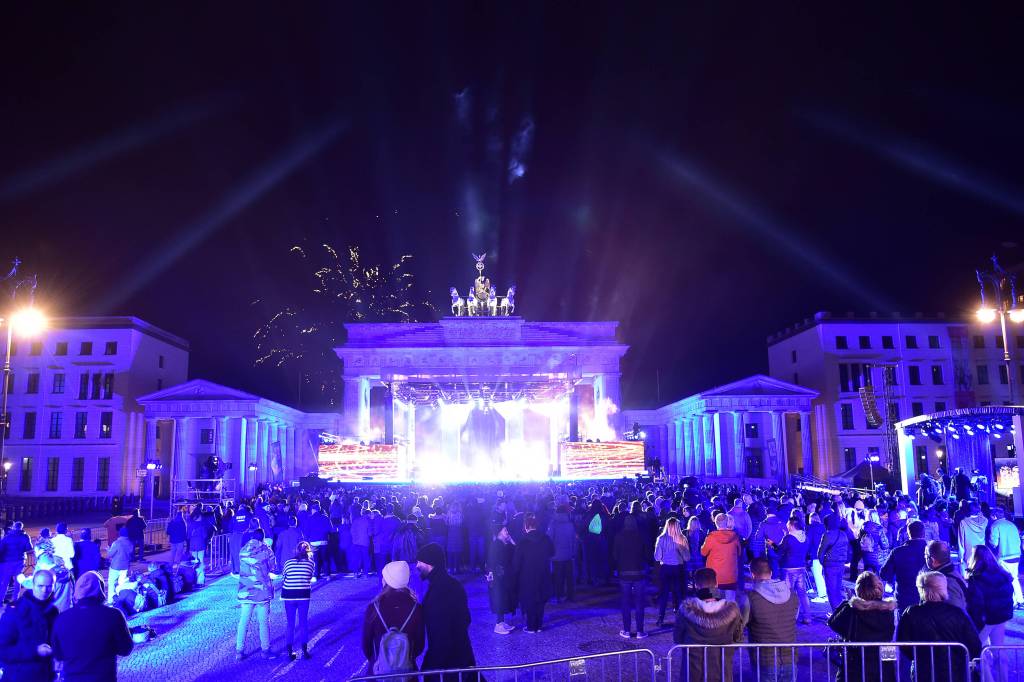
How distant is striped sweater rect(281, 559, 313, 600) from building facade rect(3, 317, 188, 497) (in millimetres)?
51572

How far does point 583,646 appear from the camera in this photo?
1070 cm

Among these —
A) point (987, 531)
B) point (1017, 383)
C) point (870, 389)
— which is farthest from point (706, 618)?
point (1017, 383)

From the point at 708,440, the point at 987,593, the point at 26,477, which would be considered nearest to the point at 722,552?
the point at 987,593

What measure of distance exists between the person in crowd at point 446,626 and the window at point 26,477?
59923mm

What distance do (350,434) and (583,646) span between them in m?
48.7

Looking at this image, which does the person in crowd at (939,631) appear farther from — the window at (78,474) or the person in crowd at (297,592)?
the window at (78,474)

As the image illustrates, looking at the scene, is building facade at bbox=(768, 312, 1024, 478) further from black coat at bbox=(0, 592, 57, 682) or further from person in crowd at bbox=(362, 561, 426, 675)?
black coat at bbox=(0, 592, 57, 682)

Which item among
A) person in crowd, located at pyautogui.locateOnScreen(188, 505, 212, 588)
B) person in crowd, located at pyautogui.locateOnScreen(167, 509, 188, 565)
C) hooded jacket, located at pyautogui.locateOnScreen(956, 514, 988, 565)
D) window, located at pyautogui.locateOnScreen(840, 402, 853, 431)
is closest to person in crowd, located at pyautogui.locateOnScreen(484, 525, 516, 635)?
hooded jacket, located at pyautogui.locateOnScreen(956, 514, 988, 565)

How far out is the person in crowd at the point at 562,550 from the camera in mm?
13492

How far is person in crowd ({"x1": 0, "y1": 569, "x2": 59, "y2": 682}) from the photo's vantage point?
6824 millimetres

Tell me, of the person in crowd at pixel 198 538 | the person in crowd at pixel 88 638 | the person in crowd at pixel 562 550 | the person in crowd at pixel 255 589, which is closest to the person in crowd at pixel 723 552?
the person in crowd at pixel 562 550

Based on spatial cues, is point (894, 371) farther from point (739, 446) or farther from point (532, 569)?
point (532, 569)

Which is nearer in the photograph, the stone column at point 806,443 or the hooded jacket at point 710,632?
the hooded jacket at point 710,632

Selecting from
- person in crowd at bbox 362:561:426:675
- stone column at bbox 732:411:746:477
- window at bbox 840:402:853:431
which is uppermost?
window at bbox 840:402:853:431
